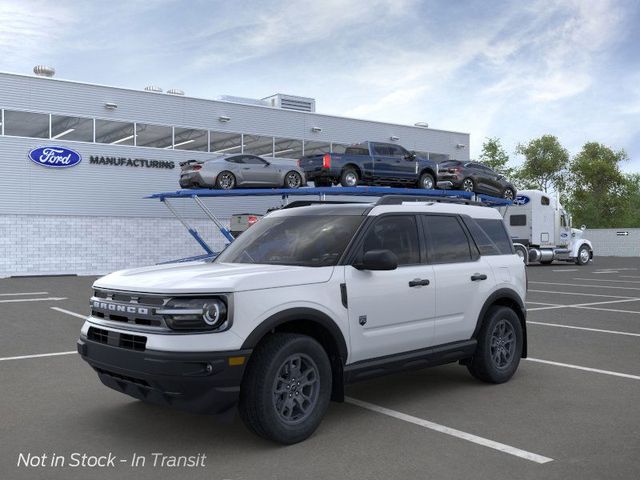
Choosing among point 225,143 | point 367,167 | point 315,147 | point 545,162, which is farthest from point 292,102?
point 545,162

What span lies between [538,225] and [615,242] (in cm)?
2369

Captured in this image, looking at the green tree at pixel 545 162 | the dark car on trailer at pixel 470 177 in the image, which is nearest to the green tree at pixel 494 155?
the green tree at pixel 545 162

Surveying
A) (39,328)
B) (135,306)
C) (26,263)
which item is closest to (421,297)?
(135,306)

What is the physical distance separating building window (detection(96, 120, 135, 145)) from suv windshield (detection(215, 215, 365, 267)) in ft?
79.9

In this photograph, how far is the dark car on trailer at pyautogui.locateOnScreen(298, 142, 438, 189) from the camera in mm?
22781

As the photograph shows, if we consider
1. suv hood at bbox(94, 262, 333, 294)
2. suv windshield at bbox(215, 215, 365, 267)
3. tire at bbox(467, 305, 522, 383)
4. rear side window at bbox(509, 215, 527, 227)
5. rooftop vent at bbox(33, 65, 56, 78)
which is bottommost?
tire at bbox(467, 305, 522, 383)

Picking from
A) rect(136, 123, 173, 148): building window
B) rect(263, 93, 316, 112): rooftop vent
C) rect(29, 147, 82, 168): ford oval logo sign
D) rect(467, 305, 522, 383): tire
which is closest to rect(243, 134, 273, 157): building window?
rect(263, 93, 316, 112): rooftop vent

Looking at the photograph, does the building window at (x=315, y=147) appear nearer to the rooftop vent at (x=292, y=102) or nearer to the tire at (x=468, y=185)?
the rooftop vent at (x=292, y=102)

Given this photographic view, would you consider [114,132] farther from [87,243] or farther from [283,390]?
[283,390]

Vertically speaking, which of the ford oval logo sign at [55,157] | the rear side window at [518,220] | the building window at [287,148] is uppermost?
the building window at [287,148]

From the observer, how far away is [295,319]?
15.8 feet

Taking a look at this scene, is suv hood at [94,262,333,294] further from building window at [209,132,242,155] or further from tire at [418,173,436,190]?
building window at [209,132,242,155]

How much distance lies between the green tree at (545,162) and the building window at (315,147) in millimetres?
45335

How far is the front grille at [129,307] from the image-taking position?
15.0 feet
